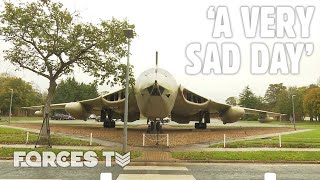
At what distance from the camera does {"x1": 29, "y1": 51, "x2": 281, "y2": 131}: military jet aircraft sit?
1820 centimetres

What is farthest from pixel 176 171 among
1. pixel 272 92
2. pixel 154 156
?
pixel 272 92

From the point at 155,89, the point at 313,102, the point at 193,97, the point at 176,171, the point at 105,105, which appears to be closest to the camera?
the point at 176,171

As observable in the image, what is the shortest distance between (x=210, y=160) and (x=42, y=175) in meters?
6.64

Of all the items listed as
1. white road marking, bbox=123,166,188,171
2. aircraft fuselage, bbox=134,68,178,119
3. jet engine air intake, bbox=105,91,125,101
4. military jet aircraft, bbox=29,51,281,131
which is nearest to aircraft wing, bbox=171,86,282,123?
military jet aircraft, bbox=29,51,281,131

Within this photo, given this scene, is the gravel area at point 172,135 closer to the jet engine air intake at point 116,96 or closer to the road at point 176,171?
the jet engine air intake at point 116,96

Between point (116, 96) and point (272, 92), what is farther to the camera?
point (272, 92)

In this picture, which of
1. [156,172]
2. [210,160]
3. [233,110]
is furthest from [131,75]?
[233,110]

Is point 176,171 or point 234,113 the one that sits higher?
point 234,113

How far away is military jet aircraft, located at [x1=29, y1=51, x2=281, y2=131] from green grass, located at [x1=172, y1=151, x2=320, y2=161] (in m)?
4.62

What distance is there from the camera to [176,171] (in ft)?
36.0

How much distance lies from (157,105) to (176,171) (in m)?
8.20

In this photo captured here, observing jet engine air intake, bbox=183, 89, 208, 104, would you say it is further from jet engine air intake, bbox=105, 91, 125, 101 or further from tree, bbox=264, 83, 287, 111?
tree, bbox=264, 83, 287, 111

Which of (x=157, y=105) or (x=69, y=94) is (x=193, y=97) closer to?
(x=157, y=105)

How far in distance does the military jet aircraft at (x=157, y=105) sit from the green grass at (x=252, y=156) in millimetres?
4616
